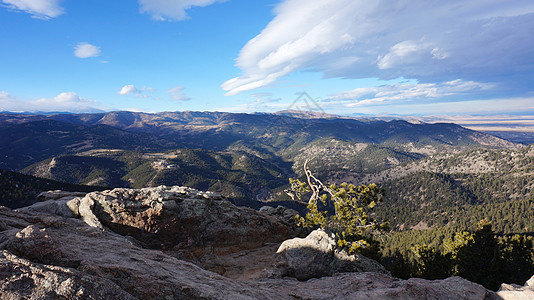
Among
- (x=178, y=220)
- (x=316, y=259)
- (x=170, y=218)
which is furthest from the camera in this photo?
(x=178, y=220)

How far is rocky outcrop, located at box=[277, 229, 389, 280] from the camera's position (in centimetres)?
2442

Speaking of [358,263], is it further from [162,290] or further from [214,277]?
[162,290]

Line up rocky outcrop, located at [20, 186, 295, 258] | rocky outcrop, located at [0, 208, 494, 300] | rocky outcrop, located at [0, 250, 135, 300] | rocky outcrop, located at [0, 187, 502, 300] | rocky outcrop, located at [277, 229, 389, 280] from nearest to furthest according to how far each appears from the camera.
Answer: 1. rocky outcrop, located at [0, 250, 135, 300]
2. rocky outcrop, located at [0, 208, 494, 300]
3. rocky outcrop, located at [0, 187, 502, 300]
4. rocky outcrop, located at [277, 229, 389, 280]
5. rocky outcrop, located at [20, 186, 295, 258]

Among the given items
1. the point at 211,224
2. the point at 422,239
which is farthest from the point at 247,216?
the point at 422,239

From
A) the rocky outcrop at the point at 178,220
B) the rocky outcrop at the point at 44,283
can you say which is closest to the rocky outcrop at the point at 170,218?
the rocky outcrop at the point at 178,220

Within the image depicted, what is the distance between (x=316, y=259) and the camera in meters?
25.2

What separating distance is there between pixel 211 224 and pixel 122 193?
1299 centimetres

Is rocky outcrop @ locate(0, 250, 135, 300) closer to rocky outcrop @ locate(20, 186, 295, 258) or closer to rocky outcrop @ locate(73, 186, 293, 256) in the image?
rocky outcrop @ locate(20, 186, 295, 258)

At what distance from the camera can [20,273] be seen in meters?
8.08

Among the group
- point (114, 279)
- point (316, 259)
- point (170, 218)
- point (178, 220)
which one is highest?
point (114, 279)

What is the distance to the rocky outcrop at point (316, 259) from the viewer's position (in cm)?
2442

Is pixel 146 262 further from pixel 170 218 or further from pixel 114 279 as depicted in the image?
pixel 170 218

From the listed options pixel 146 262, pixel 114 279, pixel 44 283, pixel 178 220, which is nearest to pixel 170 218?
pixel 178 220

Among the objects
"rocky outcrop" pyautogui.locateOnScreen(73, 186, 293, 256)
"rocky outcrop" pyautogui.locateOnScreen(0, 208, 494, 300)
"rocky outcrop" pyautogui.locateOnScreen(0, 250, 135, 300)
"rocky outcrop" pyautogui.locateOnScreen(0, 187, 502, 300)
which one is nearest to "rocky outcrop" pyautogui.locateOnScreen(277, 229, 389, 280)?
"rocky outcrop" pyautogui.locateOnScreen(0, 187, 502, 300)
